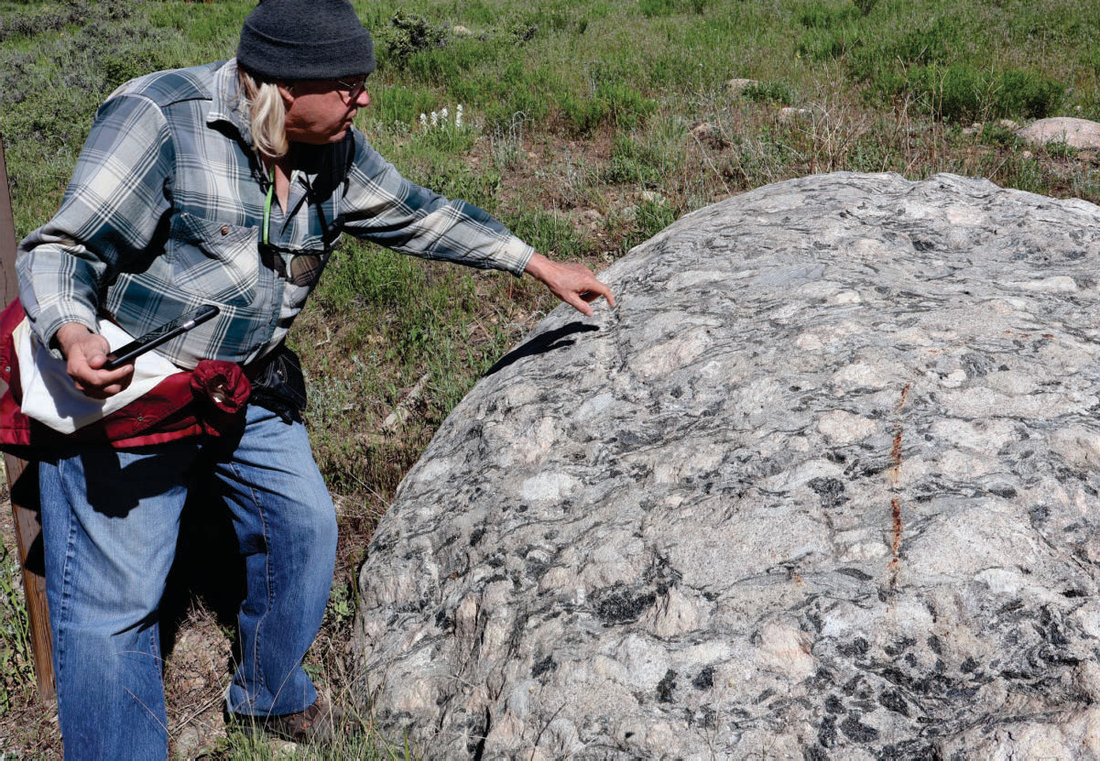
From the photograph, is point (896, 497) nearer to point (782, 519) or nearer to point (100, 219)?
point (782, 519)

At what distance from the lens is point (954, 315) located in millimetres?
2469

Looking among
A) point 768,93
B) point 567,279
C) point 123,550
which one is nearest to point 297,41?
point 567,279

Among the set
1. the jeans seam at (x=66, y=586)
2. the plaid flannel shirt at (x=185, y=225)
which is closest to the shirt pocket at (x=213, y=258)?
the plaid flannel shirt at (x=185, y=225)

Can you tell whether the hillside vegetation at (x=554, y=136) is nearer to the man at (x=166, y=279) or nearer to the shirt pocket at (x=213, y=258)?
the man at (x=166, y=279)

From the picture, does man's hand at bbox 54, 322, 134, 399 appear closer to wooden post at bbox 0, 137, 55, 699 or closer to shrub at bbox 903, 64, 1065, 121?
wooden post at bbox 0, 137, 55, 699

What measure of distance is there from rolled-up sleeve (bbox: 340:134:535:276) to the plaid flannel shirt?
2cm

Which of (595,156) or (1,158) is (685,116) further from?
(1,158)

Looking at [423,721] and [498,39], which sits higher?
[423,721]

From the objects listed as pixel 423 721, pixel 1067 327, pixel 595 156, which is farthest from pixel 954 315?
pixel 595 156

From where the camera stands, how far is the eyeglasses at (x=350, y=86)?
2.10 m

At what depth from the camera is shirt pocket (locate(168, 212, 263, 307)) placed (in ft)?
6.86

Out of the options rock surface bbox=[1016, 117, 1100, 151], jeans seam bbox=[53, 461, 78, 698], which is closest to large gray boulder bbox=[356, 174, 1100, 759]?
jeans seam bbox=[53, 461, 78, 698]

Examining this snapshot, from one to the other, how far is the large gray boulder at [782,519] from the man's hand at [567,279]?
0.57 feet

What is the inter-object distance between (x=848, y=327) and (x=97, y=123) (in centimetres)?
203
